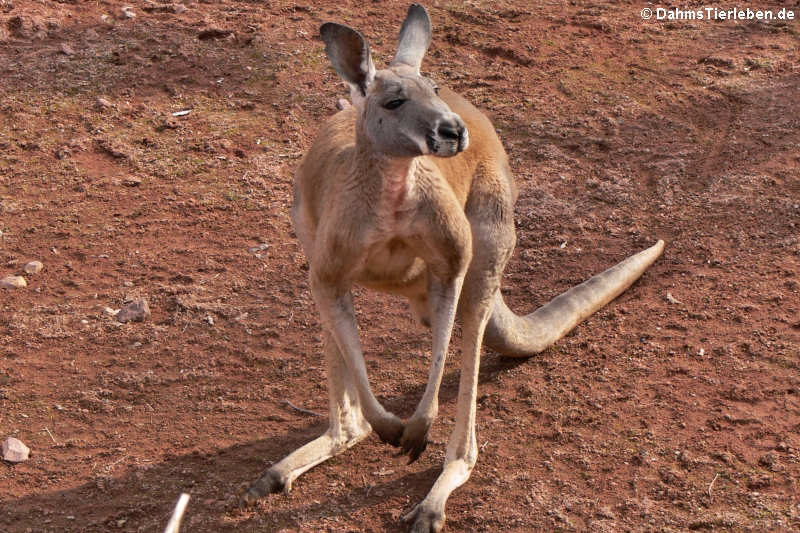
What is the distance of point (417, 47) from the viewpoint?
11.9 feet

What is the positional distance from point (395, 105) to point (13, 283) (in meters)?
2.87

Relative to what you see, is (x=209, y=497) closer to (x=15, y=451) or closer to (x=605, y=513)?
(x=15, y=451)

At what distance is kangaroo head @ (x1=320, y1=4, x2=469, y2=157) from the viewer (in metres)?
3.05

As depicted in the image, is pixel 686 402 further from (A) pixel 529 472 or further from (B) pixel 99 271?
(B) pixel 99 271

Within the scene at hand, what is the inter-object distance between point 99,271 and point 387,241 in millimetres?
2499

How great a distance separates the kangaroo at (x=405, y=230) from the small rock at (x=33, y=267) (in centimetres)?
202

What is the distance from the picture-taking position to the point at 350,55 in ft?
10.9

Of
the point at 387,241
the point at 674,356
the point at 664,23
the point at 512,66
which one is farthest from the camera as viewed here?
the point at 664,23

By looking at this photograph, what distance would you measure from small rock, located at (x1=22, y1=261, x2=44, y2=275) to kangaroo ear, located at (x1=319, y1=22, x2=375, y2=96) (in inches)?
105

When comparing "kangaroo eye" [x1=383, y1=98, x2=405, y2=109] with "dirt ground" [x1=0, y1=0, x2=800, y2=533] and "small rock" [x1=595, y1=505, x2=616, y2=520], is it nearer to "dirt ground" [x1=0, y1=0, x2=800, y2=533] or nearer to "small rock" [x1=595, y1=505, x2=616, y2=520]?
"dirt ground" [x1=0, y1=0, x2=800, y2=533]

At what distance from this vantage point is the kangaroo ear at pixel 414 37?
11.7 ft

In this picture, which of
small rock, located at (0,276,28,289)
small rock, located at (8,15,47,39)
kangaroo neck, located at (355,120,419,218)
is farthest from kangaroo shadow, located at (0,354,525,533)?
small rock, located at (8,15,47,39)

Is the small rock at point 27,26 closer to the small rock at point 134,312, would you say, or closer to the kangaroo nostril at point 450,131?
the small rock at point 134,312

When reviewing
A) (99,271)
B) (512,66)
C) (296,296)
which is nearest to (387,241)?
(296,296)
